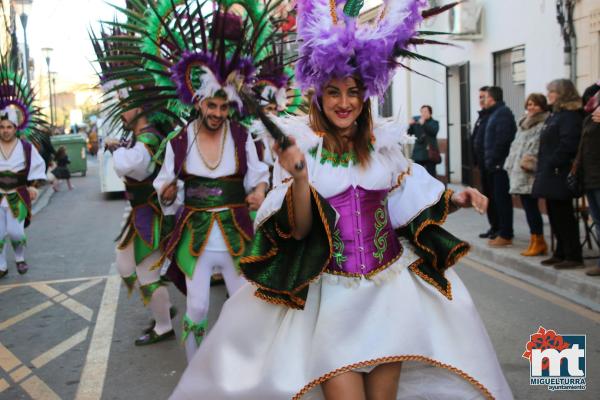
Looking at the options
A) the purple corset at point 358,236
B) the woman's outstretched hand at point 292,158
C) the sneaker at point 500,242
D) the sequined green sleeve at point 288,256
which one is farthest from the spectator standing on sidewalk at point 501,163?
the woman's outstretched hand at point 292,158

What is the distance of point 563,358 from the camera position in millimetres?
4793

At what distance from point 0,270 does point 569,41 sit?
852cm

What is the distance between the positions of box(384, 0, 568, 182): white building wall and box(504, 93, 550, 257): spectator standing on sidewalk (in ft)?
7.20

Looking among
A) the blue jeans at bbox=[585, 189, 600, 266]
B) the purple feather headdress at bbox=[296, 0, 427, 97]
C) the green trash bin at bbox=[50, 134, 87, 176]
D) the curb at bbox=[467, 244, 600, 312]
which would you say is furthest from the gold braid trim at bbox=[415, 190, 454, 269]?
the green trash bin at bbox=[50, 134, 87, 176]

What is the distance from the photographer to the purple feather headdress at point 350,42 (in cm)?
311

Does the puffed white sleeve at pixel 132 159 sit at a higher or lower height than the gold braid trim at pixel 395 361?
higher

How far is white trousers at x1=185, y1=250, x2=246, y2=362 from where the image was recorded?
15.4ft

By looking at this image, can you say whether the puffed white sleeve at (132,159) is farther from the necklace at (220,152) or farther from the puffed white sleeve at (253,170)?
the puffed white sleeve at (253,170)

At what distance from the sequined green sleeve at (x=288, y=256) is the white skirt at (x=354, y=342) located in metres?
0.10

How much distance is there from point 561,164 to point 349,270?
5.26m

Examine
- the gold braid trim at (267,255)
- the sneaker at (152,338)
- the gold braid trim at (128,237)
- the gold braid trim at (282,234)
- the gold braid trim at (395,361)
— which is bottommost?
the sneaker at (152,338)

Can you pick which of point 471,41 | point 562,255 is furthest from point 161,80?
point 471,41

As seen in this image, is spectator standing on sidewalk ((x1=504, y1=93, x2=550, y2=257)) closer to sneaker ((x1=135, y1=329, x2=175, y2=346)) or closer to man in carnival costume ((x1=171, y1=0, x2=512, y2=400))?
sneaker ((x1=135, y1=329, x2=175, y2=346))

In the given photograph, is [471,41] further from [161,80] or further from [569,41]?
[161,80]
